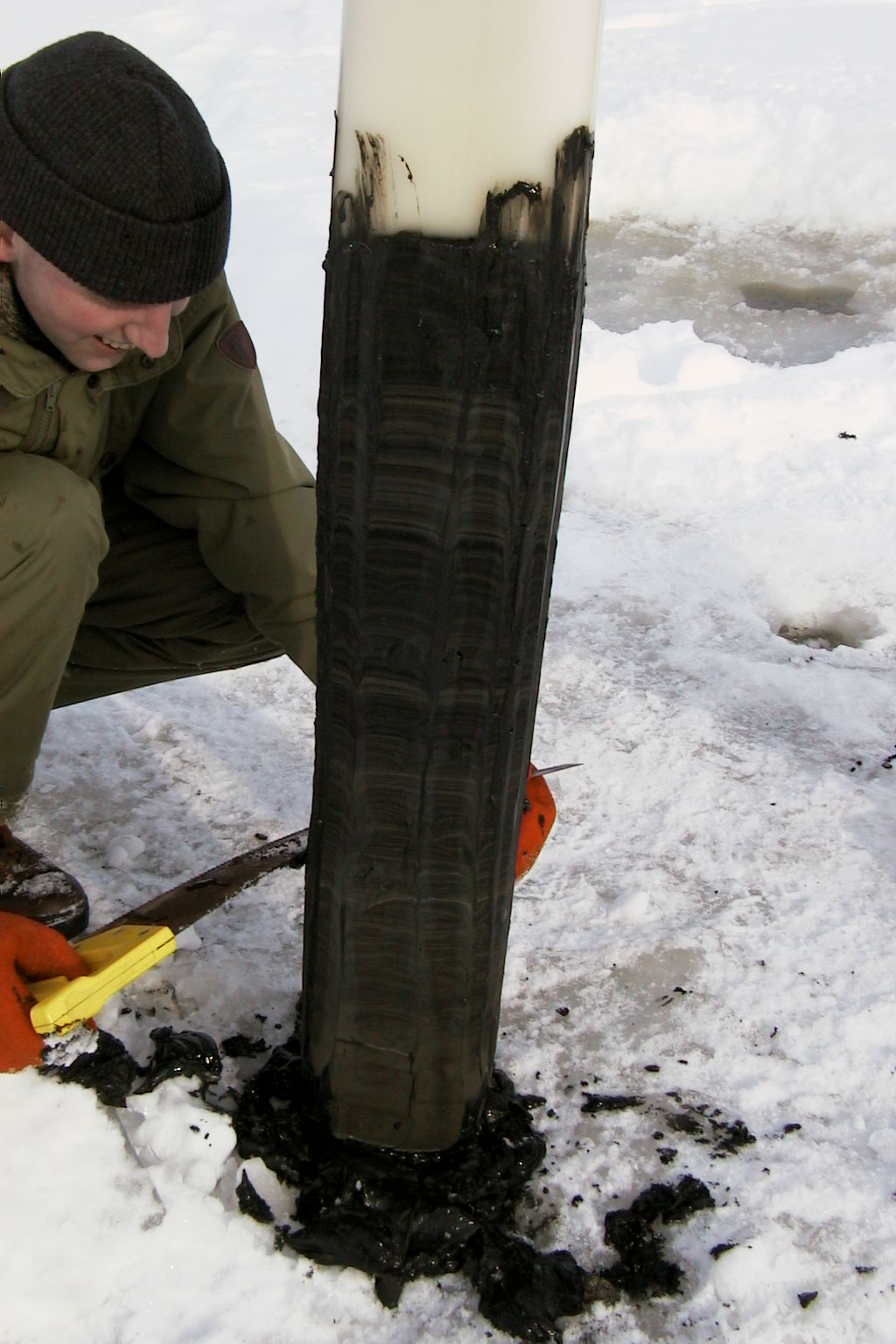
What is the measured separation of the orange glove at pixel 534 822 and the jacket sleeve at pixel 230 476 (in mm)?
414

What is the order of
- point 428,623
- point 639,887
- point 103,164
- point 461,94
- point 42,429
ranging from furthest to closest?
1. point 639,887
2. point 42,429
3. point 103,164
4. point 428,623
5. point 461,94

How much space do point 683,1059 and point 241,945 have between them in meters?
0.66

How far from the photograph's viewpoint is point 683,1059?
1858mm

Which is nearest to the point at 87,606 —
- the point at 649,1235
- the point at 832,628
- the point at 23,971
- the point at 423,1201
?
the point at 23,971

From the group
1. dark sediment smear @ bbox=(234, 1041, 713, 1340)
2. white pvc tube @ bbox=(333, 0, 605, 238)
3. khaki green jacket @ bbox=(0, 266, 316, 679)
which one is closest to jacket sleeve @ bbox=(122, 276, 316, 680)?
khaki green jacket @ bbox=(0, 266, 316, 679)

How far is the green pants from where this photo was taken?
1.82 metres

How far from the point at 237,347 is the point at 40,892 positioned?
866 millimetres

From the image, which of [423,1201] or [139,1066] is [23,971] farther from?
[423,1201]

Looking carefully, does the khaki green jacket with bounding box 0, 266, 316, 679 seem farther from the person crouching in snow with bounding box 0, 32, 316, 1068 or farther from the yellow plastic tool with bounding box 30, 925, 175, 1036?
the yellow plastic tool with bounding box 30, 925, 175, 1036

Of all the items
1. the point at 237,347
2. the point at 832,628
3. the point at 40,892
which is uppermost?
the point at 237,347

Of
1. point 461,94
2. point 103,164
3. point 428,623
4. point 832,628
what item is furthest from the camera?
point 832,628

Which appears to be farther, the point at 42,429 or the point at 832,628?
the point at 832,628

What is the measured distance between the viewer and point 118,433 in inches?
79.6

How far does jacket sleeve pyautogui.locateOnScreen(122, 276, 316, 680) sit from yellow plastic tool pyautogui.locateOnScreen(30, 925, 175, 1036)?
0.62 meters
